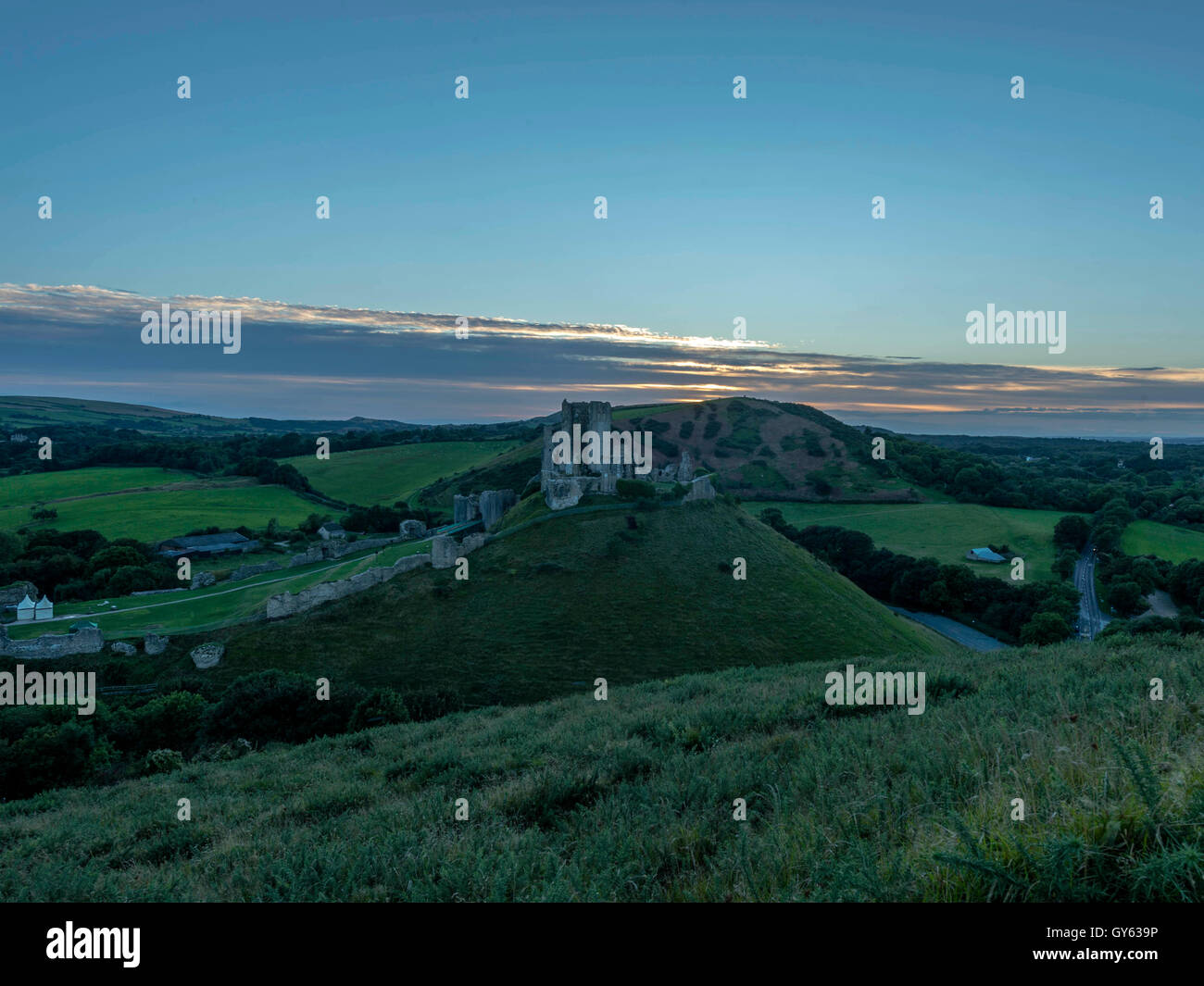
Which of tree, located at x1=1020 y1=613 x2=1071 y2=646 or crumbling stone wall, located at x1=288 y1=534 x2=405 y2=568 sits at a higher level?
crumbling stone wall, located at x1=288 y1=534 x2=405 y2=568

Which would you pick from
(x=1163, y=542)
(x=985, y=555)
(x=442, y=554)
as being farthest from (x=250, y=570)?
(x=1163, y=542)

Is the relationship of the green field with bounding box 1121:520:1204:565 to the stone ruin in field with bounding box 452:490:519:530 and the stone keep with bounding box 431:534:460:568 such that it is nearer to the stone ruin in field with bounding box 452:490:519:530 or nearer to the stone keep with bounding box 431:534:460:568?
the stone ruin in field with bounding box 452:490:519:530

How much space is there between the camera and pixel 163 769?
76.5 ft

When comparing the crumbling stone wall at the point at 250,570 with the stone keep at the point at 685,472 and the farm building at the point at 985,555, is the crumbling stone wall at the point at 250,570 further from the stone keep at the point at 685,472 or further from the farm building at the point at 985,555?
the farm building at the point at 985,555

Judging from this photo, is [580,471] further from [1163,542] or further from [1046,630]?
[1163,542]

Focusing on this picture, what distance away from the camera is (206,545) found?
76.0 m

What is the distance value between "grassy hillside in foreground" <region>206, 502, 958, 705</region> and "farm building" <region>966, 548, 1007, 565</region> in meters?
31.1

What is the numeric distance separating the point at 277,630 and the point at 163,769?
57.4 ft

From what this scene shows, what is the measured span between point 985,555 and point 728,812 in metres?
87.4

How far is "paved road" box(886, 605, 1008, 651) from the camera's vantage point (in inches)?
2382

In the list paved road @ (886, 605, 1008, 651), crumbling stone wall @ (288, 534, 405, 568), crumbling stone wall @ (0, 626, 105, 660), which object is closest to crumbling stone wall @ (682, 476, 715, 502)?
paved road @ (886, 605, 1008, 651)

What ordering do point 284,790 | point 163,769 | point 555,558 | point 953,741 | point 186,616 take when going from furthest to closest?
point 555,558 < point 186,616 < point 163,769 < point 284,790 < point 953,741
